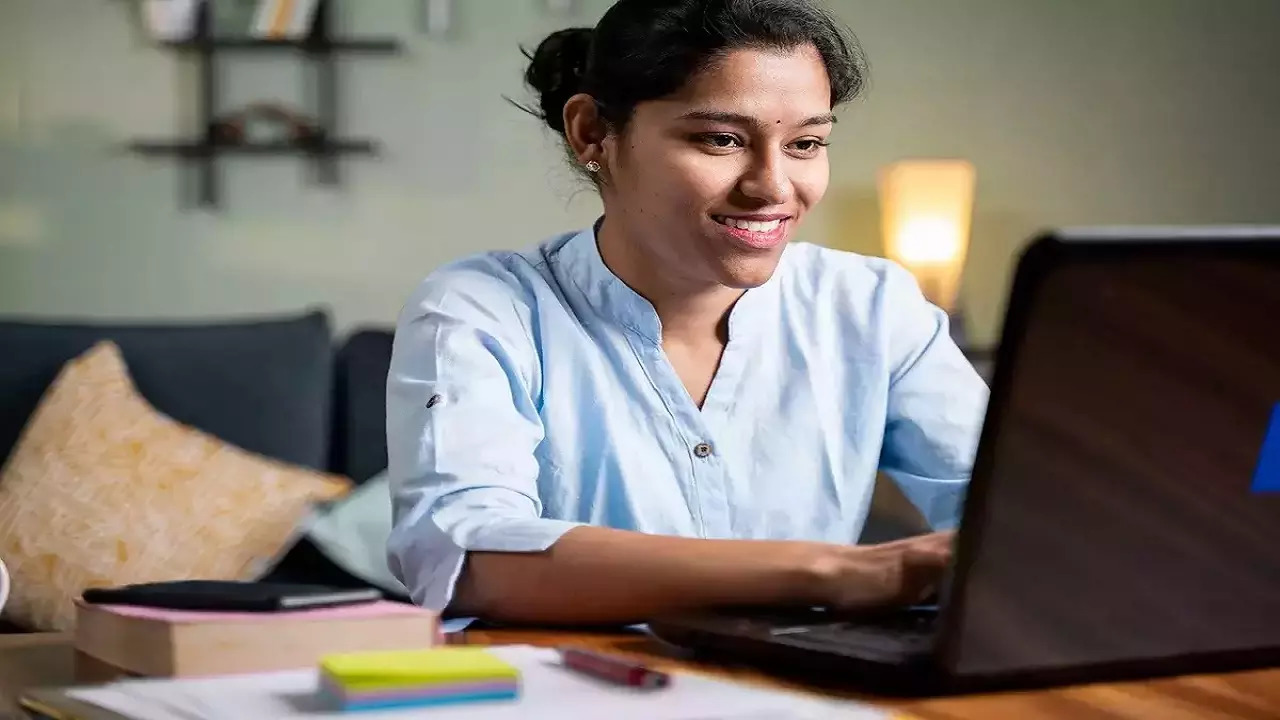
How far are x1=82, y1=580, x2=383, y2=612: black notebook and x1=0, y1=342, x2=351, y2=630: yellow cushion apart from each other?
5.37 ft

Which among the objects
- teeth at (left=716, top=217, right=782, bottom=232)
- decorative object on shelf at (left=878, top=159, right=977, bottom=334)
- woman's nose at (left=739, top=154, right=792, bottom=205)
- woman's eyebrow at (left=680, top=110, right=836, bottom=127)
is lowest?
decorative object on shelf at (left=878, top=159, right=977, bottom=334)

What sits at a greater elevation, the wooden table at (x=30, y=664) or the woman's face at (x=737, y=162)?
the woman's face at (x=737, y=162)

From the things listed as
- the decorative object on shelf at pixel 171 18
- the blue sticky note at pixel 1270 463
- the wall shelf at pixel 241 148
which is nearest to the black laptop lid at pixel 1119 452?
the blue sticky note at pixel 1270 463

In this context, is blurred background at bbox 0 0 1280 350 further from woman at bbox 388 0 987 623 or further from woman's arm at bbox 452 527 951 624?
woman's arm at bbox 452 527 951 624

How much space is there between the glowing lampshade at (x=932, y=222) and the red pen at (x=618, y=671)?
9.21ft

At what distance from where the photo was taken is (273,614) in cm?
87

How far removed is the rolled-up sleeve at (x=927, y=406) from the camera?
5.06 feet

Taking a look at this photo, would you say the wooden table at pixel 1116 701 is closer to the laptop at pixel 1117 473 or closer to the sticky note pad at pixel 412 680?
the laptop at pixel 1117 473

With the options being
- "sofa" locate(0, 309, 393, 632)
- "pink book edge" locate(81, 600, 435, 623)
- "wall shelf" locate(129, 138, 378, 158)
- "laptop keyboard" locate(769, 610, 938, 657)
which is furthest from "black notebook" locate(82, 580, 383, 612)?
"wall shelf" locate(129, 138, 378, 158)

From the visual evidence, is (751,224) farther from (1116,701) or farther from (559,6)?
(559,6)

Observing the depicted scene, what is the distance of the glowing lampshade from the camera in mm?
3547

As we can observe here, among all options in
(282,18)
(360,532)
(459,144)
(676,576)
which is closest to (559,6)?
(459,144)

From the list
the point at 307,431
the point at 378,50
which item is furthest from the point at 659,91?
the point at 378,50

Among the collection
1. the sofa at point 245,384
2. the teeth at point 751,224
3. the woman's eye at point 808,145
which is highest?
the woman's eye at point 808,145
